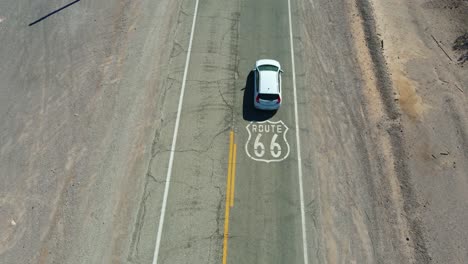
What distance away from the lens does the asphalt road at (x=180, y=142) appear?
17469 mm

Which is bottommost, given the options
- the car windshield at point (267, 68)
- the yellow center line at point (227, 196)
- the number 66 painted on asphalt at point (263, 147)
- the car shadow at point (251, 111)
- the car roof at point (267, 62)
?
the yellow center line at point (227, 196)

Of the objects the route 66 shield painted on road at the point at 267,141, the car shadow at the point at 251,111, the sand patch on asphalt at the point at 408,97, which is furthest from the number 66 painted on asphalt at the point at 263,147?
the sand patch on asphalt at the point at 408,97

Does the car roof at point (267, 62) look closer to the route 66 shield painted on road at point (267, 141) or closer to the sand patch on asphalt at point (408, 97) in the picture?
the route 66 shield painted on road at point (267, 141)

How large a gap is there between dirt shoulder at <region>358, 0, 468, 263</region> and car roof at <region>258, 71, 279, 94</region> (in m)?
6.53

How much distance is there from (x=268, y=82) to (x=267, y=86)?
327mm

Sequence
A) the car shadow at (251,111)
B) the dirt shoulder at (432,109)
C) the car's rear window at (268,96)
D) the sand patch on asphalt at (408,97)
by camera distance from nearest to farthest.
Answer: the dirt shoulder at (432,109)
the car's rear window at (268,96)
the car shadow at (251,111)
the sand patch on asphalt at (408,97)

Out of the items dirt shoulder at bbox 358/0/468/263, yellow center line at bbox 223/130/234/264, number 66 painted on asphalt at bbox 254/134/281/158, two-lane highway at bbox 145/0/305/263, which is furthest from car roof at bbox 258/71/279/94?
dirt shoulder at bbox 358/0/468/263

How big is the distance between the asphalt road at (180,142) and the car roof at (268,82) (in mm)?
1230

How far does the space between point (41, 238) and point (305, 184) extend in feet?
40.8

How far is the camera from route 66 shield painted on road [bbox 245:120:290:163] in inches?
789

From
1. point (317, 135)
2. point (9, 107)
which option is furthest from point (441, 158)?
point (9, 107)

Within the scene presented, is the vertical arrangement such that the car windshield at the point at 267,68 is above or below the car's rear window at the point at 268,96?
above

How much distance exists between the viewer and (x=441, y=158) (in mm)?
20094

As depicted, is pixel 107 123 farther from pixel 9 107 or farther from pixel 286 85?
pixel 286 85
